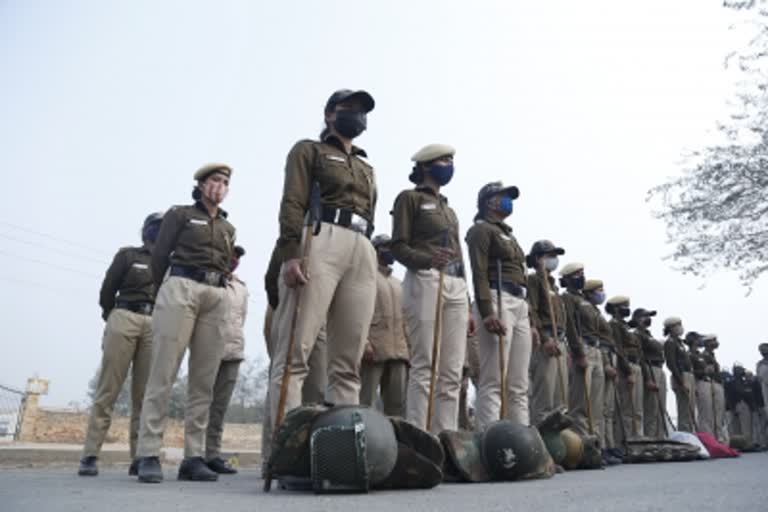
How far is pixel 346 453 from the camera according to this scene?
11.6 feet

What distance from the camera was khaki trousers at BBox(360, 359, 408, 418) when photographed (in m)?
7.27

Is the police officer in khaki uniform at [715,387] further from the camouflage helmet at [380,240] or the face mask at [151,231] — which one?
the face mask at [151,231]

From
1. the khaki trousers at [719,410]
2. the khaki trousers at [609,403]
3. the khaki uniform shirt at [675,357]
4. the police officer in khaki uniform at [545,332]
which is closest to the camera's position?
the police officer in khaki uniform at [545,332]

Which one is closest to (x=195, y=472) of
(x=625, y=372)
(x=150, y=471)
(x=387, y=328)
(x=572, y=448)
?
(x=150, y=471)

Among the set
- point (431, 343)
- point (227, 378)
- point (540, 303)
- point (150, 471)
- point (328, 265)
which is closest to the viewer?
point (328, 265)

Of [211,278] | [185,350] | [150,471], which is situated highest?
[211,278]

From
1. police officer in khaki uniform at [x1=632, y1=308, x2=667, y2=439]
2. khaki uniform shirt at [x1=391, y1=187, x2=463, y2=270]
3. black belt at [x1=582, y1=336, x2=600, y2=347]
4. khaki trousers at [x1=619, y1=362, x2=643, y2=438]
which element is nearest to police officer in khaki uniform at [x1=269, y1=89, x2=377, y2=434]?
khaki uniform shirt at [x1=391, y1=187, x2=463, y2=270]

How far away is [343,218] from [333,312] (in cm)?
59

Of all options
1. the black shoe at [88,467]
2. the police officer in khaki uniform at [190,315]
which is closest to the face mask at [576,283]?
the police officer in khaki uniform at [190,315]

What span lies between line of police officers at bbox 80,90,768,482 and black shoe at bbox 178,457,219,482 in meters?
0.01

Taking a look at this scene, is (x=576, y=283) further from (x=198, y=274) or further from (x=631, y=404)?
(x=198, y=274)

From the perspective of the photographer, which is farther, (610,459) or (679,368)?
(679,368)

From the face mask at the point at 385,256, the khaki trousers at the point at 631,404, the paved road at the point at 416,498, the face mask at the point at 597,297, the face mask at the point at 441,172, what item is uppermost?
the face mask at the point at 597,297

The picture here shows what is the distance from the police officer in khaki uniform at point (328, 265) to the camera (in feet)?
13.8
